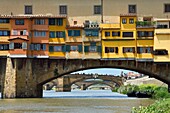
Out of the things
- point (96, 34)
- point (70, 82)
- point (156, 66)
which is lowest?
point (70, 82)

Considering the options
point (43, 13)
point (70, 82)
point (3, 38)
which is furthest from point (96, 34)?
point (70, 82)

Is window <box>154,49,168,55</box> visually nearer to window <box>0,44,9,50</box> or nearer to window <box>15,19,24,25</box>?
window <box>15,19,24,25</box>

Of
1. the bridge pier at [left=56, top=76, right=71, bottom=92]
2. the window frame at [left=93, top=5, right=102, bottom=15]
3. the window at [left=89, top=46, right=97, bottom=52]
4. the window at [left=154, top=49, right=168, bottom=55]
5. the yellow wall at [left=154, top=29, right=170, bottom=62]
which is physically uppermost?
the window frame at [left=93, top=5, right=102, bottom=15]

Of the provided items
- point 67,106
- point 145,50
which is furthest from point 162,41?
point 67,106

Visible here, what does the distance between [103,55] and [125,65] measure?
2.82 metres

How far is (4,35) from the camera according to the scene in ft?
180

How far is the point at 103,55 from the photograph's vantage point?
5503 centimetres

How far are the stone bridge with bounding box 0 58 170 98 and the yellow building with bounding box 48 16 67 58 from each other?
92 centimetres

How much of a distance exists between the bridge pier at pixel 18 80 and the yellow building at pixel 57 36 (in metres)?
2.94

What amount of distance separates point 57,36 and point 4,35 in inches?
233

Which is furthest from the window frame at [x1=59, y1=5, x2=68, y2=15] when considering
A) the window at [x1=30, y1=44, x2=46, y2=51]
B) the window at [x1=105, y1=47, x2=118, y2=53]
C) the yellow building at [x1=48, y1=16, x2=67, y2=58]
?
the window at [x1=105, y1=47, x2=118, y2=53]

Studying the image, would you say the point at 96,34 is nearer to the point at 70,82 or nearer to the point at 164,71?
the point at 164,71

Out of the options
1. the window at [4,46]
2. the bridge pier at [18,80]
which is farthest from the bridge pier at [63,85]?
the window at [4,46]

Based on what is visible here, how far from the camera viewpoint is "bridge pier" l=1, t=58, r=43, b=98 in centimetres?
5334
